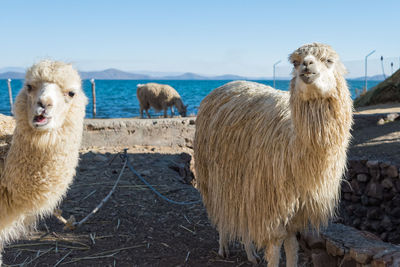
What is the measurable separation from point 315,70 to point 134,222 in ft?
9.74

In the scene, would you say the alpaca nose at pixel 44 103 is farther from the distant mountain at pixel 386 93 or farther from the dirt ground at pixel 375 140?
the distant mountain at pixel 386 93

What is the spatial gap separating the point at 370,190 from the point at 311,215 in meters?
3.16

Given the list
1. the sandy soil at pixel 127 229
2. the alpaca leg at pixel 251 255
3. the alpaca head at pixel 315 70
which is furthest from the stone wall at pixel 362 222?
the alpaca head at pixel 315 70

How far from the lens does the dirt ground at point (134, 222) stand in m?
3.85

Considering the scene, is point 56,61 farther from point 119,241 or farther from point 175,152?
point 175,152

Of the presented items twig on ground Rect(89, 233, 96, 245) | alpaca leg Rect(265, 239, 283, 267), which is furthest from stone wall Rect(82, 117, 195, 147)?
alpaca leg Rect(265, 239, 283, 267)

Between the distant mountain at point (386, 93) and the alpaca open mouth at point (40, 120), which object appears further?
the distant mountain at point (386, 93)

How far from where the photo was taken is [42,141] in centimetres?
253

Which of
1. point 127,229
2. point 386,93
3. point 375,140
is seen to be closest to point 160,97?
point 386,93

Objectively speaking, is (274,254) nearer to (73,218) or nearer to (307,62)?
(307,62)

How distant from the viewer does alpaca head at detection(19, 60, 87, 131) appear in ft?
7.81

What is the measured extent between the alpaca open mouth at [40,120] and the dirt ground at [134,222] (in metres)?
1.84

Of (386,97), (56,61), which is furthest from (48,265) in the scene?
(386,97)

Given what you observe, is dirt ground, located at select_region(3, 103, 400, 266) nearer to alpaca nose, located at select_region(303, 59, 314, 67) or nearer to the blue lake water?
the blue lake water
